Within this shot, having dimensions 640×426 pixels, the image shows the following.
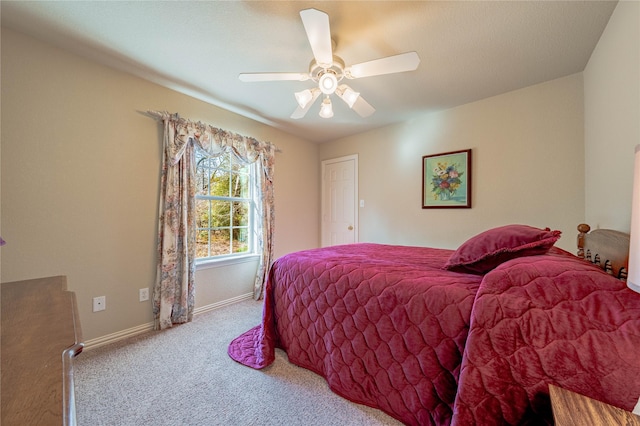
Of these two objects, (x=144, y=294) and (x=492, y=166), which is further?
(x=492, y=166)

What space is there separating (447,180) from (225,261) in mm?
2817

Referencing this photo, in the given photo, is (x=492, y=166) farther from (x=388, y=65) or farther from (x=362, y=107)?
(x=388, y=65)

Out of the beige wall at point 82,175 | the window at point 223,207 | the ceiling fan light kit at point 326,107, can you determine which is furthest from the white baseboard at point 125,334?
the ceiling fan light kit at point 326,107

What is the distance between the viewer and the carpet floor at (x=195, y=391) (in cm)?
131

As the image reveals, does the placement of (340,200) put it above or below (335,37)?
below

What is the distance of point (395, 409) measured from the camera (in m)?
1.28

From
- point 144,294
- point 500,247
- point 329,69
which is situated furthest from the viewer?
point 144,294

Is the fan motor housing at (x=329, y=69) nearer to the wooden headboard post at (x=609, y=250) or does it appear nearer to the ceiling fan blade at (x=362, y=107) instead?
the ceiling fan blade at (x=362, y=107)

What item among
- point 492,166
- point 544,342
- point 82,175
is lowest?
point 544,342

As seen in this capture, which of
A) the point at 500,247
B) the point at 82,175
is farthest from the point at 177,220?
the point at 500,247

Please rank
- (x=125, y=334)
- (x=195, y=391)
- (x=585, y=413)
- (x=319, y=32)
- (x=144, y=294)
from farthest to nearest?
1. (x=144, y=294)
2. (x=125, y=334)
3. (x=195, y=391)
4. (x=319, y=32)
5. (x=585, y=413)

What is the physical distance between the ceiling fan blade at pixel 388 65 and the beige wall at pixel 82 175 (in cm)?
187

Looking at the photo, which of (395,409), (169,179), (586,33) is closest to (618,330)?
(395,409)

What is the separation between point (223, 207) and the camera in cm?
304
